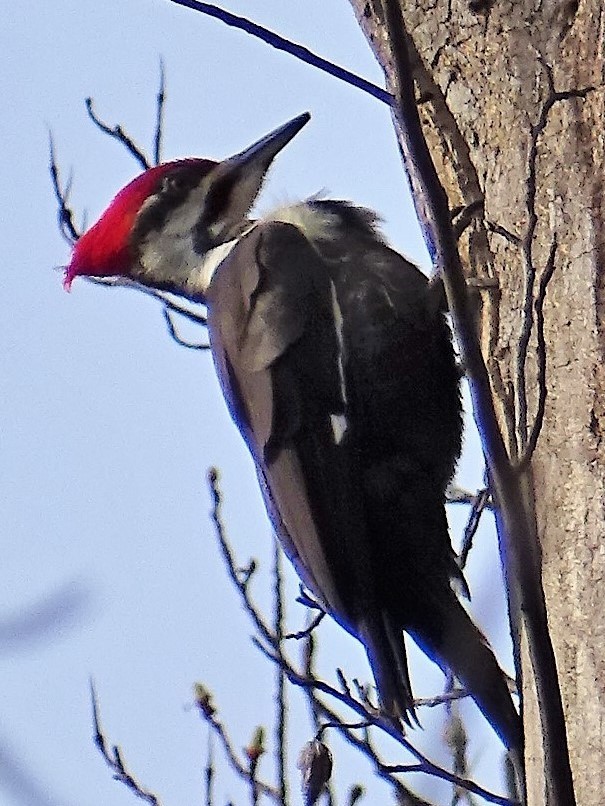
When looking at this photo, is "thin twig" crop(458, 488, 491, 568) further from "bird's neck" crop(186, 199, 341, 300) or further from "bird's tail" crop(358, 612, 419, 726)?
"bird's neck" crop(186, 199, 341, 300)

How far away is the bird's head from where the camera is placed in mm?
2832

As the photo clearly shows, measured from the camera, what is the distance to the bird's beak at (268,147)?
2.83 meters

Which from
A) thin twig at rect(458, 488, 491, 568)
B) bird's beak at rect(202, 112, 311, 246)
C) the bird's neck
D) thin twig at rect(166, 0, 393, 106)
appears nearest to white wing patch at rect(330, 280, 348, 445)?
the bird's neck

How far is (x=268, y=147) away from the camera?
9.29ft

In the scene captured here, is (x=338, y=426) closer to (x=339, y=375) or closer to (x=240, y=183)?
(x=339, y=375)

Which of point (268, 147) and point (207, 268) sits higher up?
point (268, 147)

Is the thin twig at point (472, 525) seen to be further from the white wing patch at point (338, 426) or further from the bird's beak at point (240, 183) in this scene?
the bird's beak at point (240, 183)

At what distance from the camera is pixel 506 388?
79.5 inches

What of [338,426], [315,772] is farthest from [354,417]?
[315,772]

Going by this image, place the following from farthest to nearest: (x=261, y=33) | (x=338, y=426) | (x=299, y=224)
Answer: (x=299, y=224)
(x=338, y=426)
(x=261, y=33)

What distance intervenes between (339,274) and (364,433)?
1.00ft

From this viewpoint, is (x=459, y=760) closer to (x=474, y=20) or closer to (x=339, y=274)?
(x=339, y=274)

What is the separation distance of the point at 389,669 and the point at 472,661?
0.14 m

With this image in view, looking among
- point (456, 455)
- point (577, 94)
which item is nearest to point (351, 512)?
point (456, 455)
